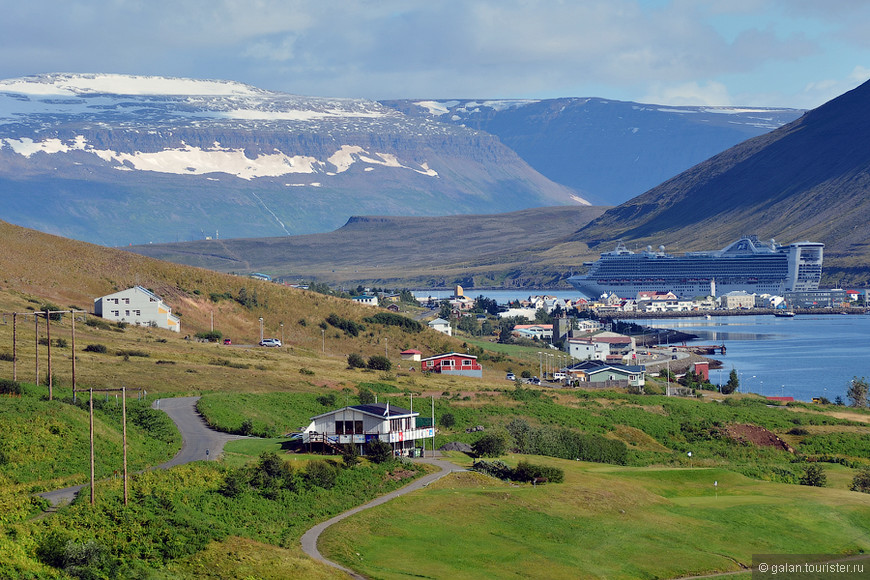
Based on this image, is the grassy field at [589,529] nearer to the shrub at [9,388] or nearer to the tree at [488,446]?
the tree at [488,446]

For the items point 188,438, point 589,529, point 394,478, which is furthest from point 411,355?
point 589,529

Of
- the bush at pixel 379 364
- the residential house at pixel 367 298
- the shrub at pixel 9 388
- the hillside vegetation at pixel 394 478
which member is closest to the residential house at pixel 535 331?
the residential house at pixel 367 298

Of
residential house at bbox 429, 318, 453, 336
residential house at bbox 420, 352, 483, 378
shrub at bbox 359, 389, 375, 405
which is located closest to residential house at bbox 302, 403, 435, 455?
shrub at bbox 359, 389, 375, 405

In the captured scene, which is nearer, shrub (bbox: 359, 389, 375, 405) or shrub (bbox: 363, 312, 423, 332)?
shrub (bbox: 359, 389, 375, 405)

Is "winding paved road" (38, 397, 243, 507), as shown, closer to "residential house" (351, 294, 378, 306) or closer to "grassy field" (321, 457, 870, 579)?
"grassy field" (321, 457, 870, 579)

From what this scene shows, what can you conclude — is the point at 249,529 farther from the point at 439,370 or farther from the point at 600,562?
the point at 439,370

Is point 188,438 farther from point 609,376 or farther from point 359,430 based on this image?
point 609,376

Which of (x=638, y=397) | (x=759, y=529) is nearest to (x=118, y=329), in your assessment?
(x=638, y=397)
